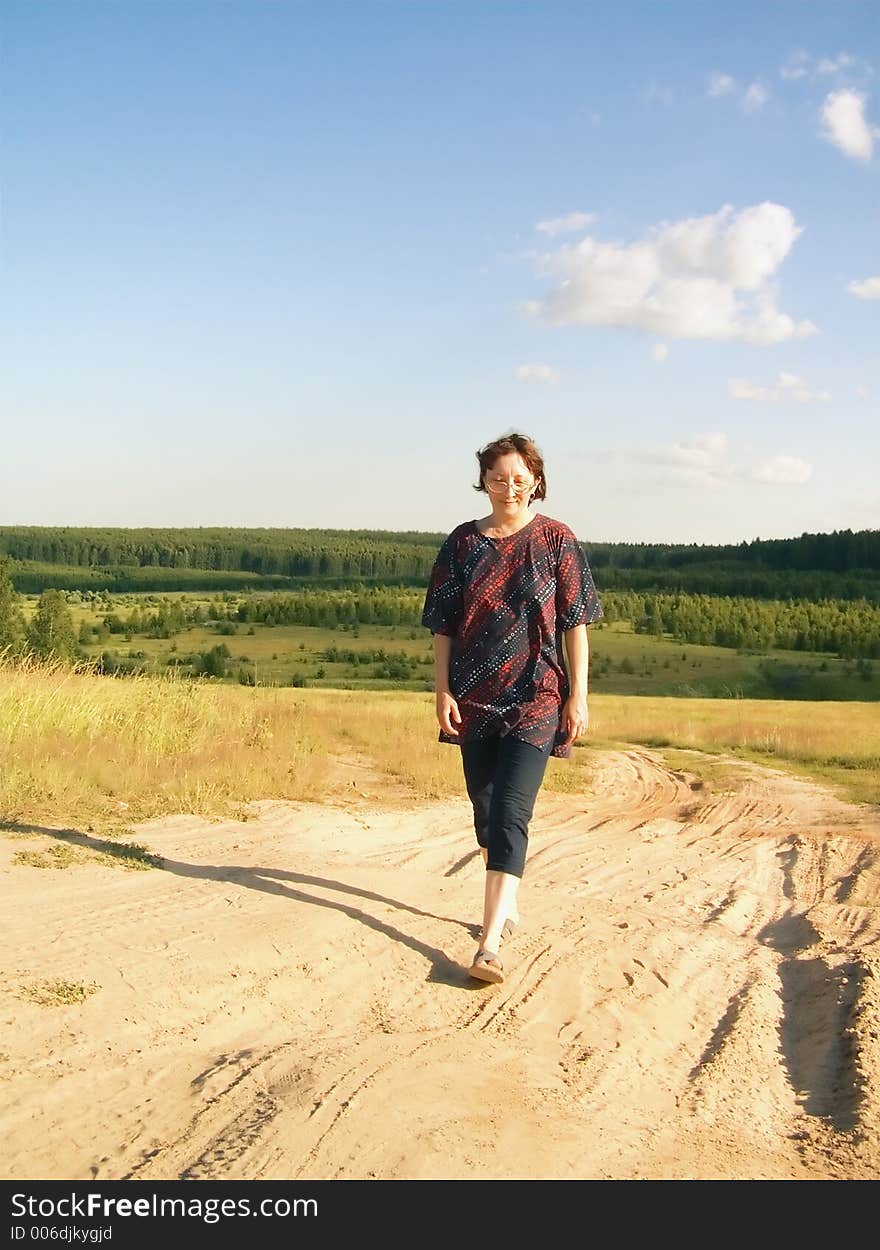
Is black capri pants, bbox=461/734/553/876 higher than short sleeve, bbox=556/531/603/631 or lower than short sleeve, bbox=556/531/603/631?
lower

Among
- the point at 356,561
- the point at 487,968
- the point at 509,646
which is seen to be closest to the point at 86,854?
the point at 487,968

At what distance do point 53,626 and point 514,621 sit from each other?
25.7m

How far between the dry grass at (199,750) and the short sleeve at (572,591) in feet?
12.2

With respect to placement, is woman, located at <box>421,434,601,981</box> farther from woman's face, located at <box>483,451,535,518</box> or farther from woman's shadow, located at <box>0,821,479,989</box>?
woman's shadow, located at <box>0,821,479,989</box>

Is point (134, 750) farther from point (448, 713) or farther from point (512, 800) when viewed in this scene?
point (512, 800)

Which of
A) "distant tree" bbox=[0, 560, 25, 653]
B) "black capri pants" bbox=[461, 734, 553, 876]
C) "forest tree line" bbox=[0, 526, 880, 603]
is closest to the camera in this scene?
"black capri pants" bbox=[461, 734, 553, 876]

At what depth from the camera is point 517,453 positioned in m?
5.75

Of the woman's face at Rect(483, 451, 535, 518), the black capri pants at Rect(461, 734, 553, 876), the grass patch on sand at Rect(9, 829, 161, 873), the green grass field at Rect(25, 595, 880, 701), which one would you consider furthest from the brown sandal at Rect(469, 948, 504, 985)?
the green grass field at Rect(25, 595, 880, 701)

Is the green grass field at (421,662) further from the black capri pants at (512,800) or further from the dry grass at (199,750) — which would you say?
the black capri pants at (512,800)

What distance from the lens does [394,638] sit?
173 ft

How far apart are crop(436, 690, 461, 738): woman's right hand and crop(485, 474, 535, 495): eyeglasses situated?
1041 mm

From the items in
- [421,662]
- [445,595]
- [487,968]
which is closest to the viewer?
[487,968]

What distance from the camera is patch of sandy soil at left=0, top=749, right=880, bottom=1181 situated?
150 inches
